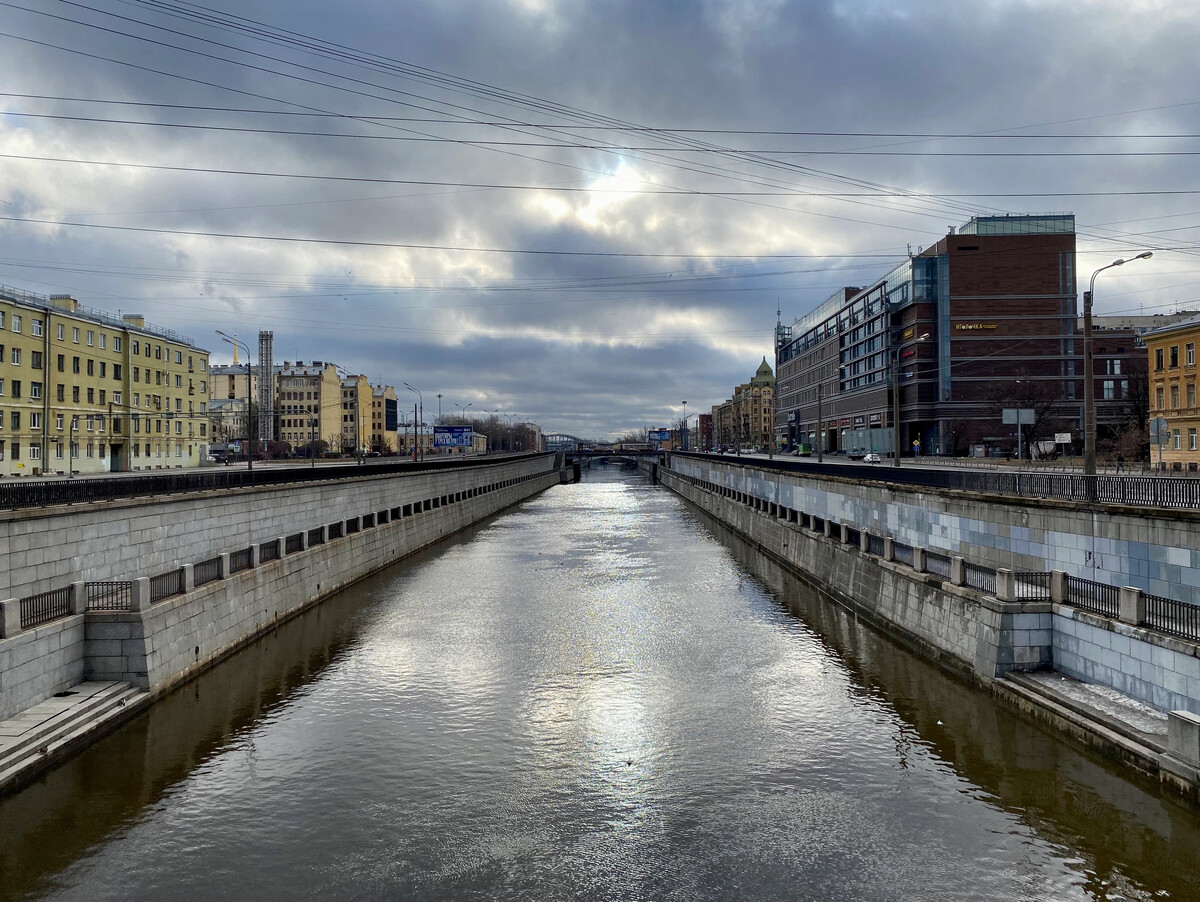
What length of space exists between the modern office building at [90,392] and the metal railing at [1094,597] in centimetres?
6149

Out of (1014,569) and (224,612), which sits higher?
(1014,569)

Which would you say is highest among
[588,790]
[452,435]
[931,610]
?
[452,435]

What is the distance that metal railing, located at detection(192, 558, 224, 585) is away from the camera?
2725cm

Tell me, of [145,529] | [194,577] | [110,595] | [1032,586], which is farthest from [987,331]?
[110,595]

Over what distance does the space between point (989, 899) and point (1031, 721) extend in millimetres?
8565

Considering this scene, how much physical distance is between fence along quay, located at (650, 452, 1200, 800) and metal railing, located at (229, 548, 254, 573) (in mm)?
26627

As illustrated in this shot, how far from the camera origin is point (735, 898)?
1309 centimetres

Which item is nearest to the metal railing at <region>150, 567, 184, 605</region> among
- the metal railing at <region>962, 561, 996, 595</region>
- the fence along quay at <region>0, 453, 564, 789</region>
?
the fence along quay at <region>0, 453, 564, 789</region>

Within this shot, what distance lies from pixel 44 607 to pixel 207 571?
805 cm

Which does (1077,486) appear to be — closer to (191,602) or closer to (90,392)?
(191,602)

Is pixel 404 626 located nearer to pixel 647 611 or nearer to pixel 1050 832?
pixel 647 611

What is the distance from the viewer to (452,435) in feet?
474

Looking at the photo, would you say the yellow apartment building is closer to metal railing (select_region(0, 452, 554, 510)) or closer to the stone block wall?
the stone block wall

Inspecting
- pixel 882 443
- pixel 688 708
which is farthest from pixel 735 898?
pixel 882 443
